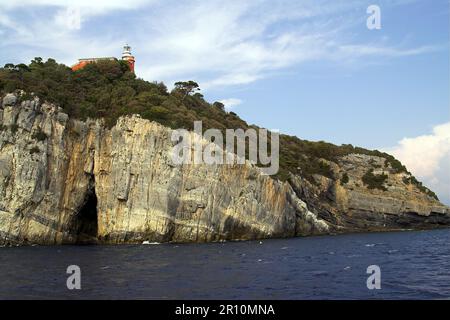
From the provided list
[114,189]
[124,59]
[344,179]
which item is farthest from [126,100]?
[344,179]

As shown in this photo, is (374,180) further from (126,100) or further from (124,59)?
(124,59)

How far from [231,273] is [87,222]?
126ft

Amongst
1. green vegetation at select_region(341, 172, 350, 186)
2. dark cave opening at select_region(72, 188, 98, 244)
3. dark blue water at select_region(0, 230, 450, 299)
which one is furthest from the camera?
green vegetation at select_region(341, 172, 350, 186)

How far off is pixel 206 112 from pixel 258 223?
26.5 m

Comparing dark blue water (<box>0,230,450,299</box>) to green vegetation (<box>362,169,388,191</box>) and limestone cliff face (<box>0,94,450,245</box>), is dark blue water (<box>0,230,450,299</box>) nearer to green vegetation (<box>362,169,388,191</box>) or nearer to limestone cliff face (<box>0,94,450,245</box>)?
limestone cliff face (<box>0,94,450,245</box>)

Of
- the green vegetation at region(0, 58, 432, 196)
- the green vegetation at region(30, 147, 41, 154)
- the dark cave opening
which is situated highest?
the green vegetation at region(0, 58, 432, 196)

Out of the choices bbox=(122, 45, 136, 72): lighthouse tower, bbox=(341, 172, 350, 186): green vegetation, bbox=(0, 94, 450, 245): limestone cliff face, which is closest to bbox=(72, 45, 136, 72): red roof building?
bbox=(122, 45, 136, 72): lighthouse tower

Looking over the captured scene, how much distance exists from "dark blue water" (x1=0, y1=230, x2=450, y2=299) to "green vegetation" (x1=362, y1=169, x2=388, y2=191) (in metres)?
33.7

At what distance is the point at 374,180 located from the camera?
83.6 meters

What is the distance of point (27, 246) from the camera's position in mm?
54938

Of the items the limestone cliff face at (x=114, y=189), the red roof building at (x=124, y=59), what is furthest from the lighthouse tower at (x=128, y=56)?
the limestone cliff face at (x=114, y=189)

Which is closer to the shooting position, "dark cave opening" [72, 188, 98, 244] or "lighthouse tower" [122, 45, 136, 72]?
"dark cave opening" [72, 188, 98, 244]

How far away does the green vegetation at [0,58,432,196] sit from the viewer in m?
64.1
